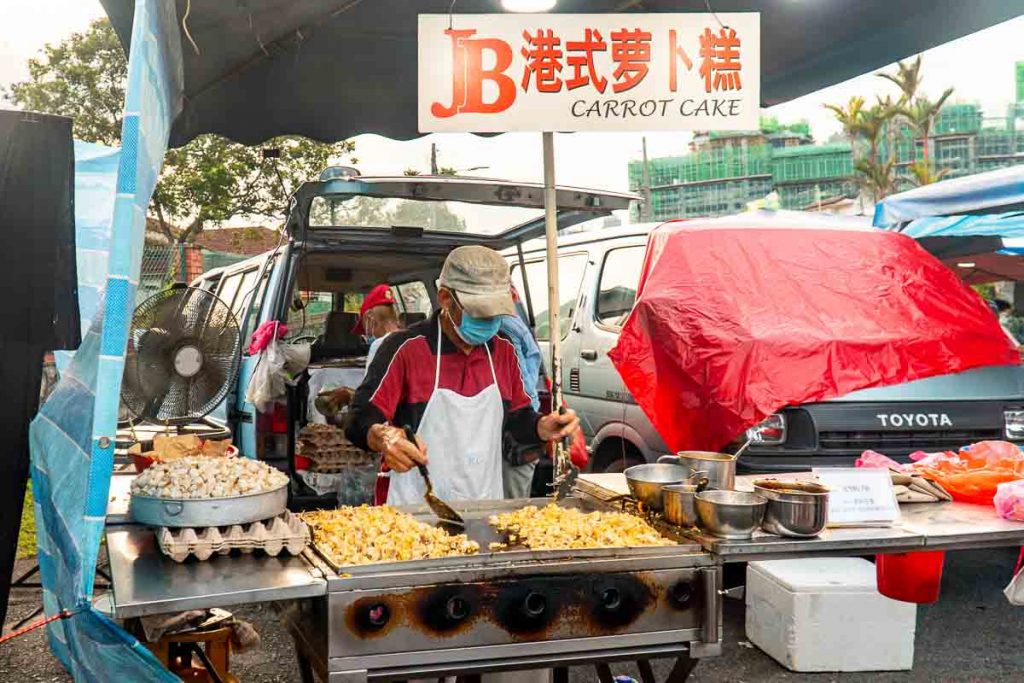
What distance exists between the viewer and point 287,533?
2301 millimetres

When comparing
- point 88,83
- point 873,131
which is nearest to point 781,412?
point 88,83

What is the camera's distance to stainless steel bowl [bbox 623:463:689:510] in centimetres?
274

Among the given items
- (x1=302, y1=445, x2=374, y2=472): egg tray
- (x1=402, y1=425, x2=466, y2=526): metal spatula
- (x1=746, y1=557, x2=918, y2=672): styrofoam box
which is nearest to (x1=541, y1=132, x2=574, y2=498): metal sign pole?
(x1=402, y1=425, x2=466, y2=526): metal spatula

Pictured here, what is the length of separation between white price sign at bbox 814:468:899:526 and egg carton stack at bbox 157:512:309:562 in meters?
1.55

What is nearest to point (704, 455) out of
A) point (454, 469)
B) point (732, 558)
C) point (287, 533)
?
point (732, 558)

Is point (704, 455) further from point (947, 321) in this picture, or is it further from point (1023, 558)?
point (947, 321)

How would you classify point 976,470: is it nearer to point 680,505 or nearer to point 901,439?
point 680,505

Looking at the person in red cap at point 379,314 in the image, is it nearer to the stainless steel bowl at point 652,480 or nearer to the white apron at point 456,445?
the white apron at point 456,445

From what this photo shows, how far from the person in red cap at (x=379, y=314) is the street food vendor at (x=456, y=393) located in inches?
104

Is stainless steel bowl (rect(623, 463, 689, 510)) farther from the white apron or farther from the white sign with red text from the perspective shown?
the white sign with red text

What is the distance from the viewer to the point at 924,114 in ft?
101

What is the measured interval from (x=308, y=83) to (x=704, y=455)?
251 centimetres

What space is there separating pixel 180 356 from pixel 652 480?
2.95 meters

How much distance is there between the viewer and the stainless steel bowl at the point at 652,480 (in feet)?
8.98
